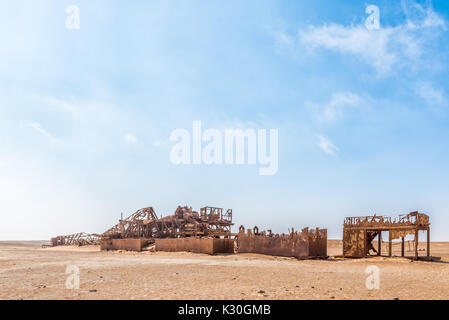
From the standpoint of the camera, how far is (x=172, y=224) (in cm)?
4556

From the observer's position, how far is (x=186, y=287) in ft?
42.6

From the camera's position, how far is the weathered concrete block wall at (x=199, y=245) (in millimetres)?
35000

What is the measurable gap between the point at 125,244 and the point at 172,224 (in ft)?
19.6

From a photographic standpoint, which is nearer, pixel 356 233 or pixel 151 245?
pixel 356 233

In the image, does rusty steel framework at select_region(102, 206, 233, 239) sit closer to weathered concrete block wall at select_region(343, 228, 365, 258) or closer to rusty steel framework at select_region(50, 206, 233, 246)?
rusty steel framework at select_region(50, 206, 233, 246)

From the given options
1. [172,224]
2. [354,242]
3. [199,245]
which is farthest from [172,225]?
[354,242]

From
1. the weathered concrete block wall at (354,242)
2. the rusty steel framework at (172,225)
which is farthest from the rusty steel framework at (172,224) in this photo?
the weathered concrete block wall at (354,242)

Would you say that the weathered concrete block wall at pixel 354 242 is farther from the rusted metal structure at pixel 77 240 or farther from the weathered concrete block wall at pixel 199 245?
the rusted metal structure at pixel 77 240

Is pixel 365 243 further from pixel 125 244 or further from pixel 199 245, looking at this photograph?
pixel 125 244

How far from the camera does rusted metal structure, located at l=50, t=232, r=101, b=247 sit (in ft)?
209
